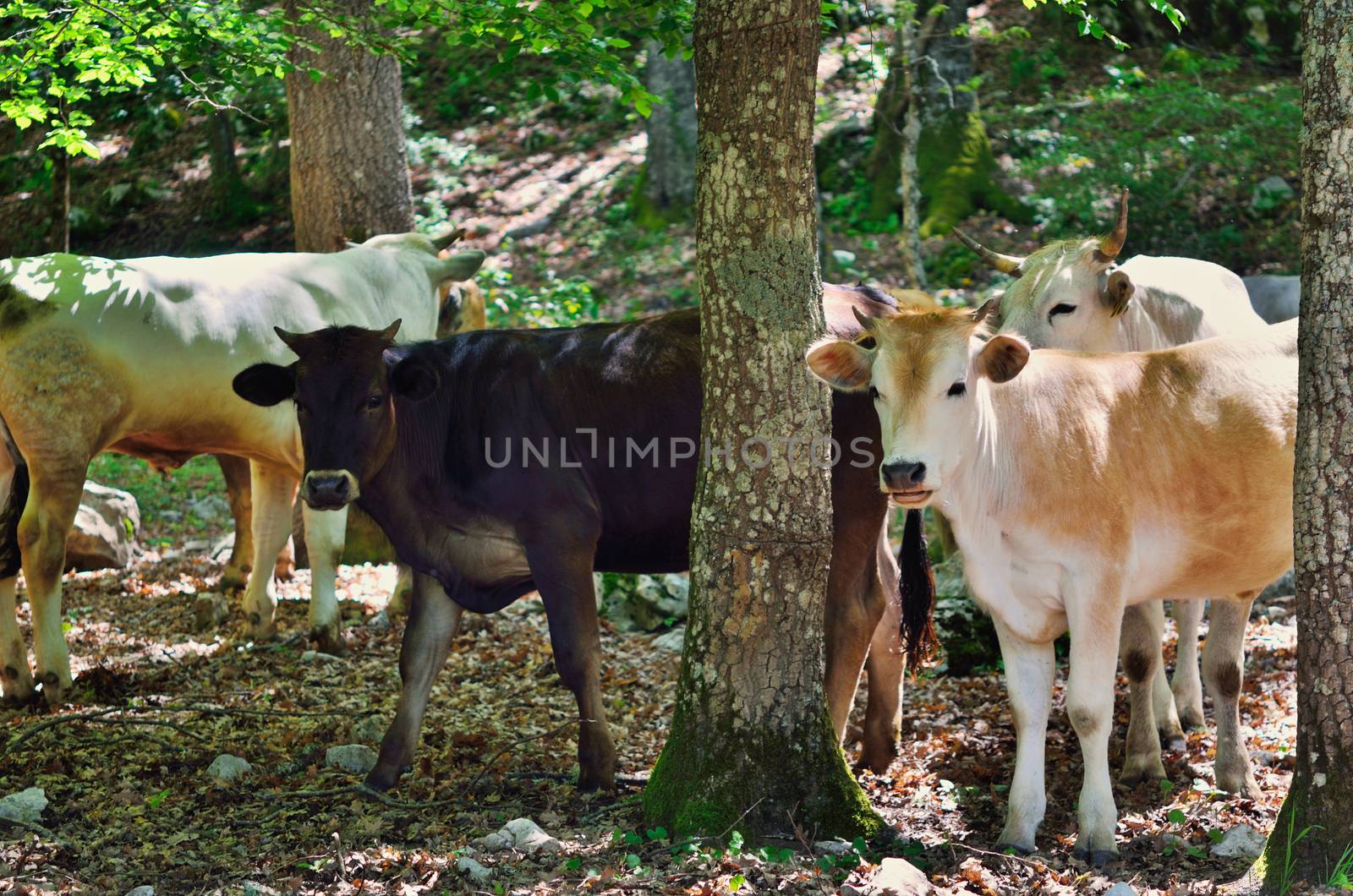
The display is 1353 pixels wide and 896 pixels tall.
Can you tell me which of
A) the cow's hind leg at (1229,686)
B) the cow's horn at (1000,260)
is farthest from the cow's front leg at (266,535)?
the cow's hind leg at (1229,686)

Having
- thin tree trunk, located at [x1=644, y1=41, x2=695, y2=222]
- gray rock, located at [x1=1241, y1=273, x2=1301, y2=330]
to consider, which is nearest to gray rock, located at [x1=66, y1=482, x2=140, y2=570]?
thin tree trunk, located at [x1=644, y1=41, x2=695, y2=222]

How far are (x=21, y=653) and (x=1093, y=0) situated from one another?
18.3 metres

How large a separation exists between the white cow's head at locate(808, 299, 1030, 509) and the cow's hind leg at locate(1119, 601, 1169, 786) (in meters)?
1.64

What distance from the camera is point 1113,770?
21.7 feet

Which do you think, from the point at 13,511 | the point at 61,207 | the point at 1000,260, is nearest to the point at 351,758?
the point at 13,511

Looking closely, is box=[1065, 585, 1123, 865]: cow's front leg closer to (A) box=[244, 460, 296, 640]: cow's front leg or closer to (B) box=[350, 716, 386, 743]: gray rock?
(B) box=[350, 716, 386, 743]: gray rock

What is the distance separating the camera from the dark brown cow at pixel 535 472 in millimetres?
6199

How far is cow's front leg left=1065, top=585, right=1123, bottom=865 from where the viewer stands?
5391mm

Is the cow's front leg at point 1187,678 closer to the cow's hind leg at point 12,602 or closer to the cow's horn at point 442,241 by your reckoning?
the cow's horn at point 442,241

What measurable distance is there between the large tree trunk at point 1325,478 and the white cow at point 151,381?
593cm

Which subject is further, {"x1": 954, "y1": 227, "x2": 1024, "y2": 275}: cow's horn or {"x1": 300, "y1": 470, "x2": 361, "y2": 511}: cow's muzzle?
{"x1": 954, "y1": 227, "x2": 1024, "y2": 275}: cow's horn

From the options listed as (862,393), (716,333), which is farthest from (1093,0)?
(716,333)

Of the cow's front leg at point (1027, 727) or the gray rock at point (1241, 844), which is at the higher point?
the cow's front leg at point (1027, 727)

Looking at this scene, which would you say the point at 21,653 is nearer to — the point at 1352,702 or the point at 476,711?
the point at 476,711
